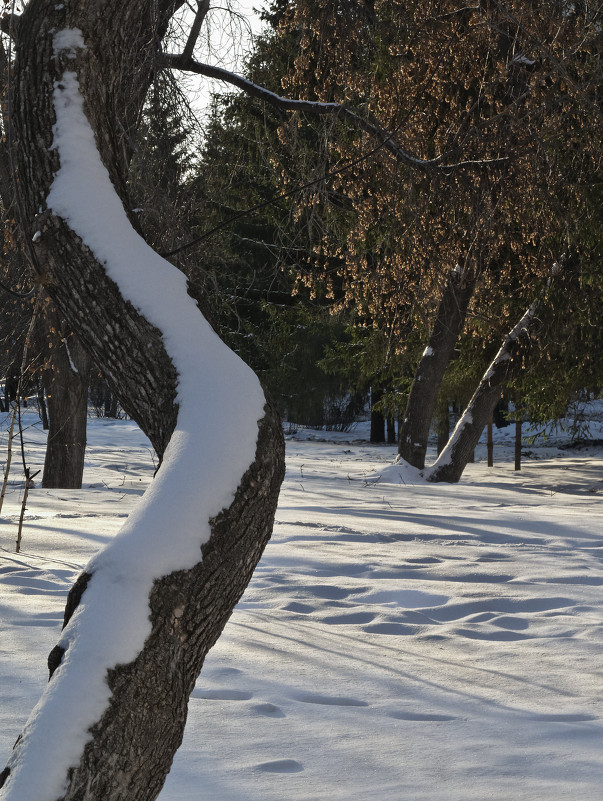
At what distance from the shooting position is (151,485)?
2303 millimetres

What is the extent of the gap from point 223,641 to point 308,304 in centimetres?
1495

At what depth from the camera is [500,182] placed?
20.7ft

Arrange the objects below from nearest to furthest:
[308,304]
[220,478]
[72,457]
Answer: [220,478]
[72,457]
[308,304]

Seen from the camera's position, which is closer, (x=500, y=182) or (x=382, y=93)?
(x=500, y=182)

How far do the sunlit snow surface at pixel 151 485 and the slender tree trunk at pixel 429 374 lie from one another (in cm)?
876

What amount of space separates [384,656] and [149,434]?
209 centimetres

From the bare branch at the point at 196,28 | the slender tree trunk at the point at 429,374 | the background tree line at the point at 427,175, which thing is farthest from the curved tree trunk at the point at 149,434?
the slender tree trunk at the point at 429,374

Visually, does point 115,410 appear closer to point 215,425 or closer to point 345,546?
point 345,546

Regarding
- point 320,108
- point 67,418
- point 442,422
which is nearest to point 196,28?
point 320,108

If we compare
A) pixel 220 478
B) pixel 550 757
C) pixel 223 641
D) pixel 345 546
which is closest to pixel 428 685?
pixel 550 757

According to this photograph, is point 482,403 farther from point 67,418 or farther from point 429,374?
point 67,418

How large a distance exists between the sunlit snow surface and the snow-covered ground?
1.04 metres

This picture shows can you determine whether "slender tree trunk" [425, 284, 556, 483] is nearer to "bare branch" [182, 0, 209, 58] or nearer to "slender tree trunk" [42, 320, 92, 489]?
"slender tree trunk" [42, 320, 92, 489]

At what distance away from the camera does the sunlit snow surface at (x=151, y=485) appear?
1870mm
